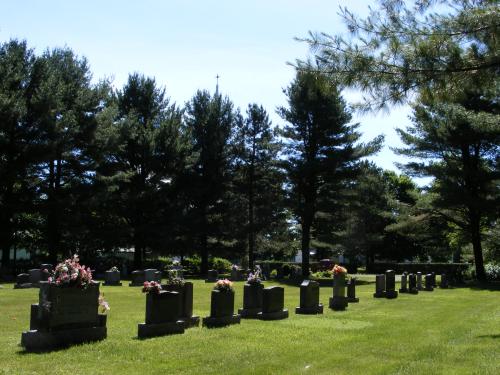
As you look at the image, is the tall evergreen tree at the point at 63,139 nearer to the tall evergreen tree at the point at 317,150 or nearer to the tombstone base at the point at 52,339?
the tall evergreen tree at the point at 317,150

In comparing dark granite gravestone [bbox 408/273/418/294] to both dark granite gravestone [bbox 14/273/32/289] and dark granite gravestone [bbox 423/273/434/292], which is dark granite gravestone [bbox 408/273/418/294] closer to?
dark granite gravestone [bbox 423/273/434/292]

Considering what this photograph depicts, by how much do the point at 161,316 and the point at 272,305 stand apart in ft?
11.6

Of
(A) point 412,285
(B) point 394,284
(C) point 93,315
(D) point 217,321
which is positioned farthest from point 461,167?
(C) point 93,315

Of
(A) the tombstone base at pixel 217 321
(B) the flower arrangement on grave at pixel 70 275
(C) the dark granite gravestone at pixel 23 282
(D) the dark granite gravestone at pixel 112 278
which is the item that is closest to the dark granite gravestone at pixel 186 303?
(A) the tombstone base at pixel 217 321

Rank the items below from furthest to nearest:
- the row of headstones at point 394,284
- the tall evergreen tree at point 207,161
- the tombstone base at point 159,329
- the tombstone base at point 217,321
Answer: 1. the tall evergreen tree at point 207,161
2. the row of headstones at point 394,284
3. the tombstone base at point 217,321
4. the tombstone base at point 159,329

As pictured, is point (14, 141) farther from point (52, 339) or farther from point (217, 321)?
point (52, 339)

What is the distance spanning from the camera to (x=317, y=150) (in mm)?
37531

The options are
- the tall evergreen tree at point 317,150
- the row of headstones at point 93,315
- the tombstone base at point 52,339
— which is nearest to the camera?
the tombstone base at point 52,339

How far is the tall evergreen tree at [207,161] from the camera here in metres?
40.9

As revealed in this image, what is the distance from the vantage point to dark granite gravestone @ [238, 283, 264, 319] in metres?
13.1

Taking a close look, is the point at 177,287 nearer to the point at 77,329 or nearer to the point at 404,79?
the point at 77,329

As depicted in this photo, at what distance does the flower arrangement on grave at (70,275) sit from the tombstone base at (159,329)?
126 centimetres

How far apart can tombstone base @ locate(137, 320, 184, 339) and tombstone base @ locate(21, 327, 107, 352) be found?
89 centimetres

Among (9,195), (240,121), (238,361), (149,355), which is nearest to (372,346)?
(238,361)
